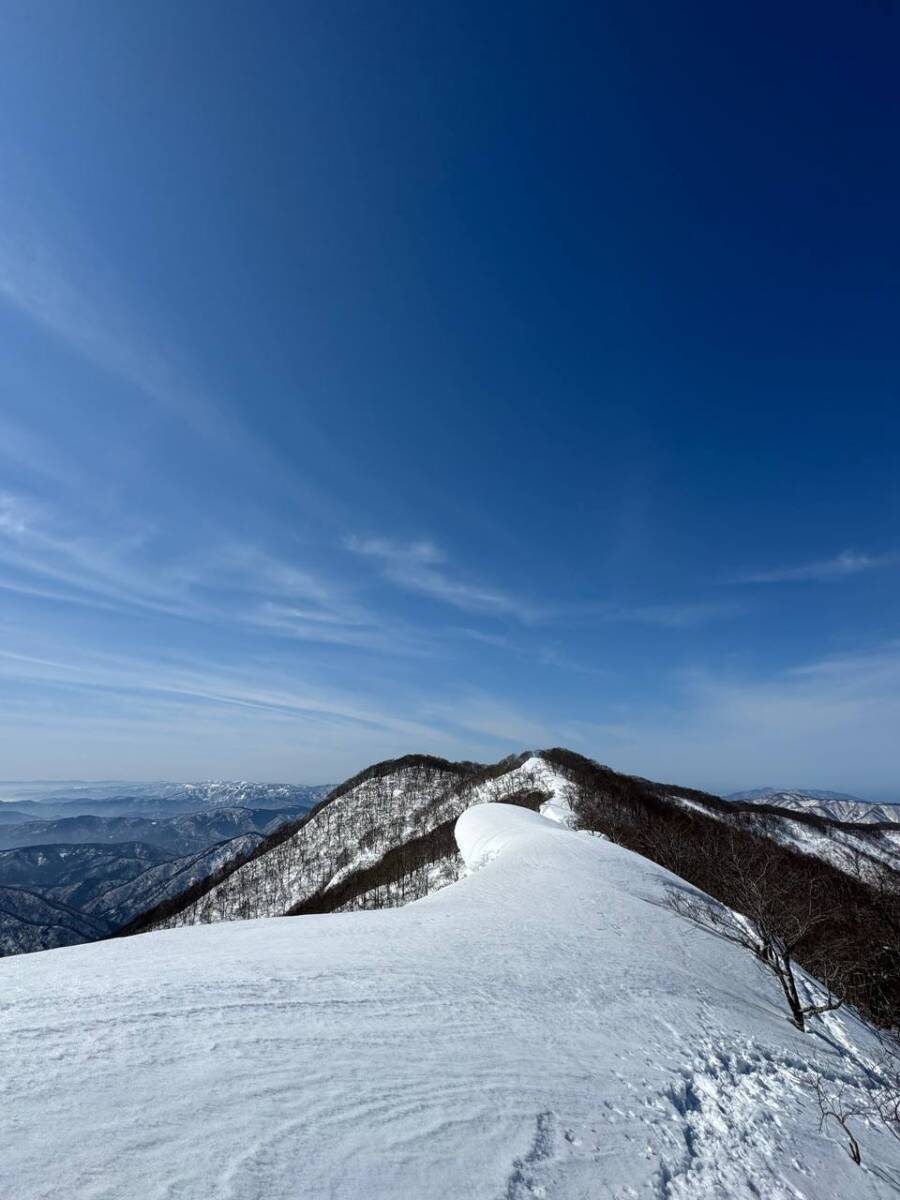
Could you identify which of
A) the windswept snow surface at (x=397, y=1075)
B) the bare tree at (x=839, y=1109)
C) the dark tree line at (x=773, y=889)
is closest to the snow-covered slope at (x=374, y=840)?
the dark tree line at (x=773, y=889)

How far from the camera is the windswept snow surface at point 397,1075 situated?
16.1 ft

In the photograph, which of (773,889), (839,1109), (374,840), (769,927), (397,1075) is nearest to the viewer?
(397,1075)

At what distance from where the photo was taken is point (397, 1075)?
691cm

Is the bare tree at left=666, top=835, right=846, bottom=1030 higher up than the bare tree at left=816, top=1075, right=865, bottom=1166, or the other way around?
the bare tree at left=666, top=835, right=846, bottom=1030

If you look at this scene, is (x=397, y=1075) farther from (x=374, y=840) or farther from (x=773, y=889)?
(x=374, y=840)

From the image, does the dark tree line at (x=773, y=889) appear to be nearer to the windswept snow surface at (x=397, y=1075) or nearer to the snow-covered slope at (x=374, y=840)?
the windswept snow surface at (x=397, y=1075)

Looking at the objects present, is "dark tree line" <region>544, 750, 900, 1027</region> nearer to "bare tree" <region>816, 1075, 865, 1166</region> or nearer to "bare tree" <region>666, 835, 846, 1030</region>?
Result: "bare tree" <region>666, 835, 846, 1030</region>

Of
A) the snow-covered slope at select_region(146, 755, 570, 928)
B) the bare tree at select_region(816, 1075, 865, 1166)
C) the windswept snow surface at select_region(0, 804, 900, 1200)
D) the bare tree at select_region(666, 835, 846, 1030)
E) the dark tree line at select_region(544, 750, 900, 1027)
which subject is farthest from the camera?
the snow-covered slope at select_region(146, 755, 570, 928)

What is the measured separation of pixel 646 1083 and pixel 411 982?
421cm

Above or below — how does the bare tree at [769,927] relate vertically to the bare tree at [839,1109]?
above

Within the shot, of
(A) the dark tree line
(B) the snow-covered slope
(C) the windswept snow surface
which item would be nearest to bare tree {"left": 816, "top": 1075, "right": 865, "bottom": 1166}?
(C) the windswept snow surface

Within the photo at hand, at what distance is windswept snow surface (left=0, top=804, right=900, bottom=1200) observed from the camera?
4.91 metres

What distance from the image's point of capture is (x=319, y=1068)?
21.6 ft

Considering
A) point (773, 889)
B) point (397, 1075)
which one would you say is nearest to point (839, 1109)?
point (397, 1075)
